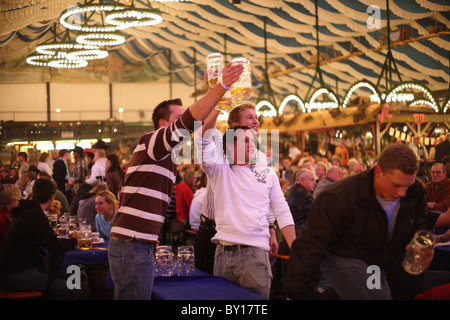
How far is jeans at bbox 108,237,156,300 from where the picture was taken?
2568 millimetres

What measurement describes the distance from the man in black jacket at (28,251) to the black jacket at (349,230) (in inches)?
89.9

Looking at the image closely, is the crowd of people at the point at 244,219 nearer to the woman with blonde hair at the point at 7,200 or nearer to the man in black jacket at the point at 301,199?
the woman with blonde hair at the point at 7,200

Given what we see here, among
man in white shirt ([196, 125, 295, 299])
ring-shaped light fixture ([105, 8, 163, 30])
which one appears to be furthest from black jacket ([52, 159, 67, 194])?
man in white shirt ([196, 125, 295, 299])

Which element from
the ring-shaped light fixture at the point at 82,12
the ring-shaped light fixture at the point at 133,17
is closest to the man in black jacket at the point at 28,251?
the ring-shaped light fixture at the point at 133,17

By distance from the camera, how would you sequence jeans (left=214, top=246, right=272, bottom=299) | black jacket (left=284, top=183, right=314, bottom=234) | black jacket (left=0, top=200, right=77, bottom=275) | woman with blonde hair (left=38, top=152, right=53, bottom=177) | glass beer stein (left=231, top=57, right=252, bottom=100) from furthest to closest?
1. woman with blonde hair (left=38, top=152, right=53, bottom=177)
2. black jacket (left=284, top=183, right=314, bottom=234)
3. black jacket (left=0, top=200, right=77, bottom=275)
4. jeans (left=214, top=246, right=272, bottom=299)
5. glass beer stein (left=231, top=57, right=252, bottom=100)

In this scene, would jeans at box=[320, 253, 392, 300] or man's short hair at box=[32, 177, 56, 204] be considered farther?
man's short hair at box=[32, 177, 56, 204]

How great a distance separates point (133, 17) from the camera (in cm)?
1066

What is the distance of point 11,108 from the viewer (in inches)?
986

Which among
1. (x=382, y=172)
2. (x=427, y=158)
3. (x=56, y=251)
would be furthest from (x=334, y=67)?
(x=382, y=172)

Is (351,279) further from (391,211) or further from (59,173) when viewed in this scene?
(59,173)

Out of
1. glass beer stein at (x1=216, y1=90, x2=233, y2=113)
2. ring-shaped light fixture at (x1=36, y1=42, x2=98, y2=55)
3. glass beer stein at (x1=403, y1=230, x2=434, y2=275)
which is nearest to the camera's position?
glass beer stein at (x1=403, y1=230, x2=434, y2=275)

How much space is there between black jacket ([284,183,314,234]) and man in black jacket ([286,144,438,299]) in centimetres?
294

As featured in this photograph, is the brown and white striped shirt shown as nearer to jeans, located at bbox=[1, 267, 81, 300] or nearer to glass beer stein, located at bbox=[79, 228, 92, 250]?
jeans, located at bbox=[1, 267, 81, 300]
